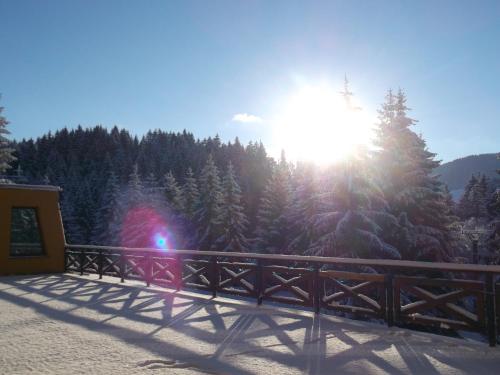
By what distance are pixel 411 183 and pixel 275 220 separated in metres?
16.5

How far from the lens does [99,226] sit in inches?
1911

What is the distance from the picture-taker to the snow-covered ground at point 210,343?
4777mm

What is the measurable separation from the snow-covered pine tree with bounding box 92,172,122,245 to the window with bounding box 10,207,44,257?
81.0ft

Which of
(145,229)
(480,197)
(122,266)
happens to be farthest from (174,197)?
(480,197)

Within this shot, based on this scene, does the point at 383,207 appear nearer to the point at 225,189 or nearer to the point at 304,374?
the point at 304,374

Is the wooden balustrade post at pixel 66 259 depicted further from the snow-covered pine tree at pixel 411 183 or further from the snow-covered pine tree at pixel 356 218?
the snow-covered pine tree at pixel 411 183

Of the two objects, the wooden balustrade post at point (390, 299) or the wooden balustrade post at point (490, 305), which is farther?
the wooden balustrade post at point (390, 299)

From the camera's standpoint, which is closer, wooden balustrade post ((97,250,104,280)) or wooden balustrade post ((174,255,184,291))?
wooden balustrade post ((174,255,184,291))

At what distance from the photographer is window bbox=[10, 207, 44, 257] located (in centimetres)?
1570

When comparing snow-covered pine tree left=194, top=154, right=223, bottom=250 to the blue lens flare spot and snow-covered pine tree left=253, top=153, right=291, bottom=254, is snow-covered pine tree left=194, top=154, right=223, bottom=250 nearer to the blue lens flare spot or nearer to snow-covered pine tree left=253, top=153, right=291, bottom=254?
snow-covered pine tree left=253, top=153, right=291, bottom=254

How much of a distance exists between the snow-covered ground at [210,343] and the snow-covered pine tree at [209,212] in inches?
1101

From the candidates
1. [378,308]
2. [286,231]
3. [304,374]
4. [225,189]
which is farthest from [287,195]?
[304,374]

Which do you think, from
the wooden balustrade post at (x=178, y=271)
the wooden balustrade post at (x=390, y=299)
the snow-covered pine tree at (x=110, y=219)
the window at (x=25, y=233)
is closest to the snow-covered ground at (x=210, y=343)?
the wooden balustrade post at (x=390, y=299)

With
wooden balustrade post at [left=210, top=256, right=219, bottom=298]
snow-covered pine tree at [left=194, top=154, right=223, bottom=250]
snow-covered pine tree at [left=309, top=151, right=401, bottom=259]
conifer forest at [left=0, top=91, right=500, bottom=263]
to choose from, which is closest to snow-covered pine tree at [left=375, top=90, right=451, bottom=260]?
conifer forest at [left=0, top=91, right=500, bottom=263]
